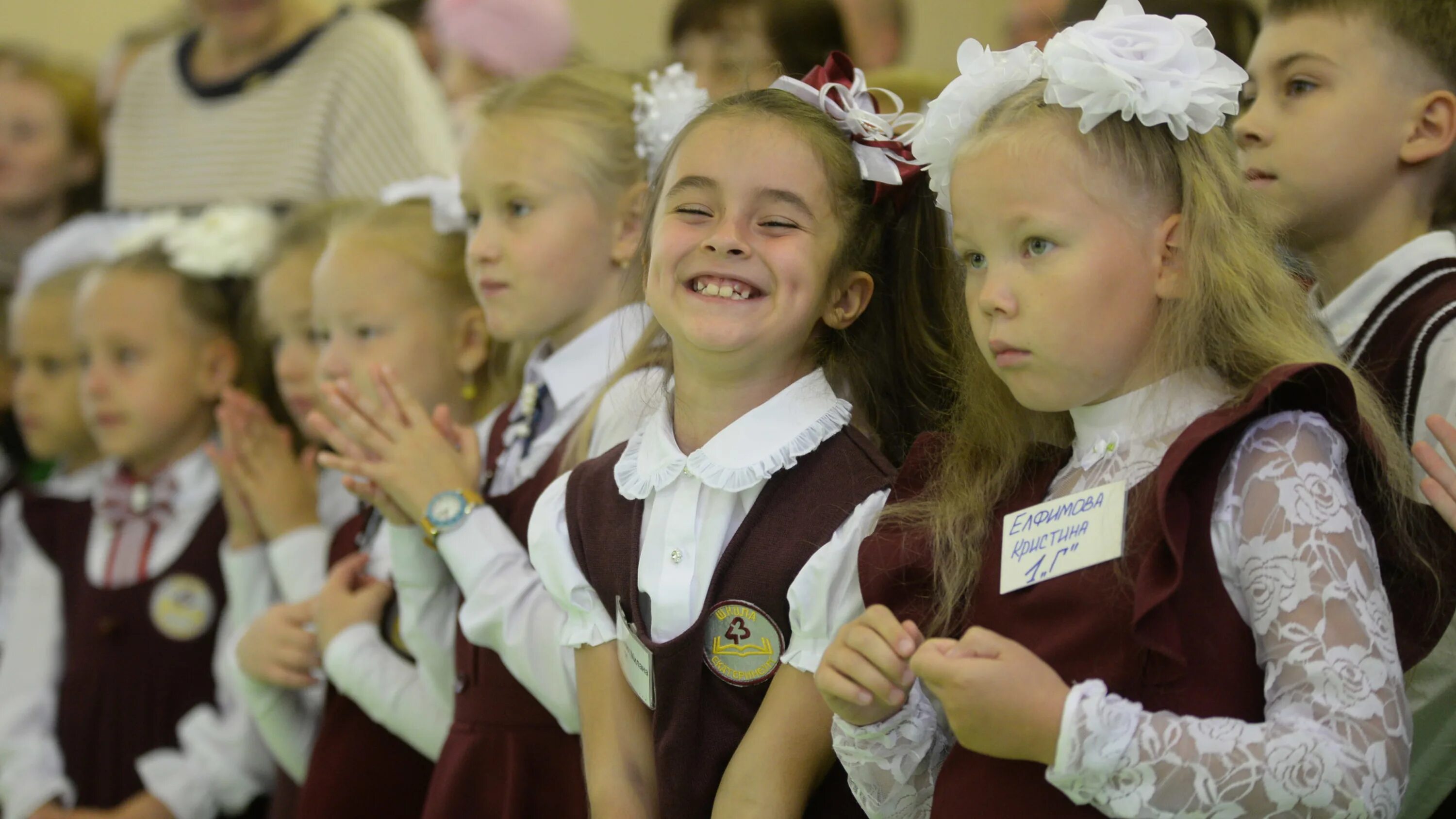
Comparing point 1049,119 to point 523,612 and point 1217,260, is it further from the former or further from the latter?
point 523,612

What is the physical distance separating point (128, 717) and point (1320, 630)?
2542 millimetres

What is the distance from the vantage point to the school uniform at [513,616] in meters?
2.22

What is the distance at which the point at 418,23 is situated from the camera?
5164 millimetres

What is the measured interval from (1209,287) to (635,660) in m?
0.88

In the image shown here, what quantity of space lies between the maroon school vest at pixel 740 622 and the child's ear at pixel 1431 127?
0.94 meters

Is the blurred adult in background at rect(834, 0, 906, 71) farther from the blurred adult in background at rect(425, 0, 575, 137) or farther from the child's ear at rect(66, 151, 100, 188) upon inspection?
the child's ear at rect(66, 151, 100, 188)

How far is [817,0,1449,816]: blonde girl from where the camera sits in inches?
56.1

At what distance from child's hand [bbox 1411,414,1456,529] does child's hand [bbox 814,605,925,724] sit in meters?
0.60

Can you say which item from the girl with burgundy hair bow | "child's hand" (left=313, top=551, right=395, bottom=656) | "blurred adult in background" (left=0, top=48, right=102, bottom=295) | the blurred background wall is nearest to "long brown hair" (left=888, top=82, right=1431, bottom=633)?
the girl with burgundy hair bow

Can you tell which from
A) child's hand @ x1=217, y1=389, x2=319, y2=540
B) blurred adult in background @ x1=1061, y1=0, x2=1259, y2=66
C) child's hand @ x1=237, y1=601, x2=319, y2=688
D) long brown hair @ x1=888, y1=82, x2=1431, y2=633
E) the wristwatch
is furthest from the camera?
child's hand @ x1=217, y1=389, x2=319, y2=540

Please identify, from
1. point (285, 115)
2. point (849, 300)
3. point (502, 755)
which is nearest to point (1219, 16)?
point (849, 300)

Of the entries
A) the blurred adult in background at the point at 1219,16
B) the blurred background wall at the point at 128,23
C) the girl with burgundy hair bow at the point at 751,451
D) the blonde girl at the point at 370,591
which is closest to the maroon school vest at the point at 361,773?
the blonde girl at the point at 370,591

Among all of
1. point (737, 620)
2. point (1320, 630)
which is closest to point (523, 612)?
point (737, 620)

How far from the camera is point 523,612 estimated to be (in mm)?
2229
